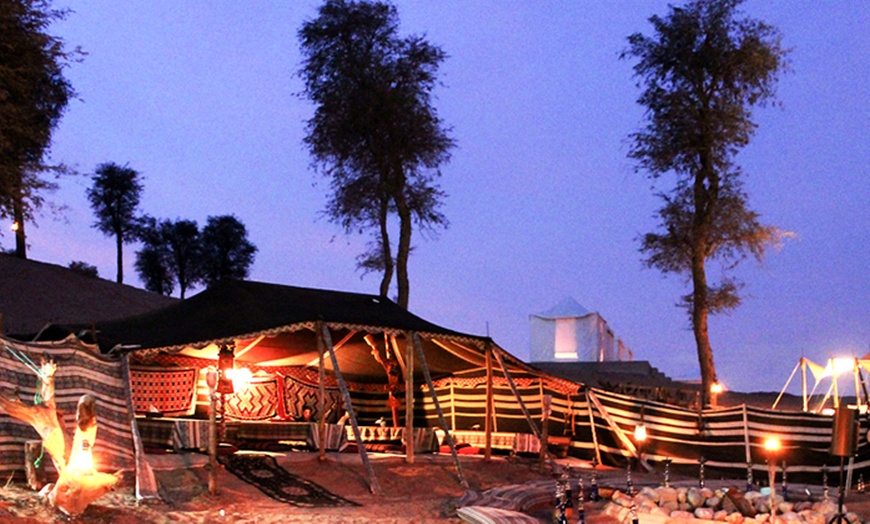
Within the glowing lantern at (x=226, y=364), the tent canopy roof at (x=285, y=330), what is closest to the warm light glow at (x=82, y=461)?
the tent canopy roof at (x=285, y=330)

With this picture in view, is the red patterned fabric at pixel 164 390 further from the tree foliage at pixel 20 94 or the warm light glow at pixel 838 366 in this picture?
the warm light glow at pixel 838 366

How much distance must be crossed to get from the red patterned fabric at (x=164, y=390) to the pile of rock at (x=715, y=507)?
7.52 metres

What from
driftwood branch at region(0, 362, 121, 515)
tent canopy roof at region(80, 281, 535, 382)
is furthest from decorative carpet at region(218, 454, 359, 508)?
driftwood branch at region(0, 362, 121, 515)

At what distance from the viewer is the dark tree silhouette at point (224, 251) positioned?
4081cm

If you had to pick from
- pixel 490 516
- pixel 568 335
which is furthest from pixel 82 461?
pixel 568 335

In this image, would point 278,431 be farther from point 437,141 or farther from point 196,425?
point 437,141

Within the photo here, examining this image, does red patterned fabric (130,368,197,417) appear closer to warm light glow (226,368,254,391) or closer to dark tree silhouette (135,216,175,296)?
warm light glow (226,368,254,391)

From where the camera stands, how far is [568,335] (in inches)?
1123

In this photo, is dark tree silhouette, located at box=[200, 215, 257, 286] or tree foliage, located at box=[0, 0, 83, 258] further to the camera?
dark tree silhouette, located at box=[200, 215, 257, 286]

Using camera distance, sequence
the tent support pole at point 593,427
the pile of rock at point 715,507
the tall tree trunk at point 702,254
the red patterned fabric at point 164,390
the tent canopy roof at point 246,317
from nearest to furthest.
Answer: the pile of rock at point 715,507 → the tent canopy roof at point 246,317 → the red patterned fabric at point 164,390 → the tent support pole at point 593,427 → the tall tree trunk at point 702,254

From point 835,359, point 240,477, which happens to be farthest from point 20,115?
point 835,359

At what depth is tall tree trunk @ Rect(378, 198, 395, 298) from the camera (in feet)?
68.2

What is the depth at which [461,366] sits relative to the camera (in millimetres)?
15219

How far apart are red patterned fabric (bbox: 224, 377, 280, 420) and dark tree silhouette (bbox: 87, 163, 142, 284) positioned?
22.3 metres
